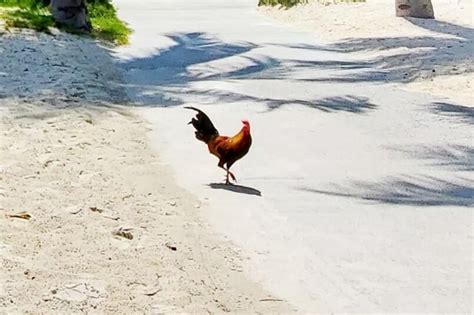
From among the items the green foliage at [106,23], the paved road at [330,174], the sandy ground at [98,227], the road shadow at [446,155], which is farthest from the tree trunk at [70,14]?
the road shadow at [446,155]

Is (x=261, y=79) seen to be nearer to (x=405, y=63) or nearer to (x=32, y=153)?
(x=405, y=63)

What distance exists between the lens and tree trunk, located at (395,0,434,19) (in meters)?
22.2

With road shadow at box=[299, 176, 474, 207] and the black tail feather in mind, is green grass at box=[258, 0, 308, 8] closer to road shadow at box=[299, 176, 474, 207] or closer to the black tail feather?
road shadow at box=[299, 176, 474, 207]

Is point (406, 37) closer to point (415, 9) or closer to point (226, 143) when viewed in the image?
point (415, 9)

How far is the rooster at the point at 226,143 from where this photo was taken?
322 inches

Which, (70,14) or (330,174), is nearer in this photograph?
(330,174)

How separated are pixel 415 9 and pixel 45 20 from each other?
7960 mm

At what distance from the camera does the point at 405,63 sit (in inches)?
635

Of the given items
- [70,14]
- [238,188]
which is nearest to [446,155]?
[238,188]

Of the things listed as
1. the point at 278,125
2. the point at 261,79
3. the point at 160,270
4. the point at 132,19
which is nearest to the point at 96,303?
the point at 160,270

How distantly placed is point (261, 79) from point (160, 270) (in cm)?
899

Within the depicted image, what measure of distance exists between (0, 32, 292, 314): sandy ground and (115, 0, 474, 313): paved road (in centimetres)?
26

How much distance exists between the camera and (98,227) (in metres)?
6.85

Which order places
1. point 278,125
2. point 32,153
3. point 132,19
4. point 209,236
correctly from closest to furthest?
point 209,236, point 32,153, point 278,125, point 132,19
